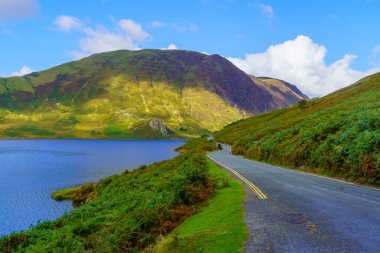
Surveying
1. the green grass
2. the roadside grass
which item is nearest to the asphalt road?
the roadside grass

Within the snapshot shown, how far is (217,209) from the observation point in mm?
17094

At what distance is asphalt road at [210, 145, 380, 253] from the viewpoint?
33.8ft

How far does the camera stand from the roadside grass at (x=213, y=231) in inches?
423

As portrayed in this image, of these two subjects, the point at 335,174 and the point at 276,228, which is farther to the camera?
the point at 335,174

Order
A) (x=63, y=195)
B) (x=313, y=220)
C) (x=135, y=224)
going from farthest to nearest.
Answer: (x=63, y=195), (x=135, y=224), (x=313, y=220)

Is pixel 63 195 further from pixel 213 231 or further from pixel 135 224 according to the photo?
pixel 213 231

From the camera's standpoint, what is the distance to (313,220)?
44.1 feet

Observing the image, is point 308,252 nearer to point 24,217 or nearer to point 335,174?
point 335,174

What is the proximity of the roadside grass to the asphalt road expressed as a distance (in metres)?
0.46

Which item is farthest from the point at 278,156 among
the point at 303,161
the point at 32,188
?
the point at 32,188

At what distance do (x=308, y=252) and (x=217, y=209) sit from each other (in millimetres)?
7732

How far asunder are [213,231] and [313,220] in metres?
4.18

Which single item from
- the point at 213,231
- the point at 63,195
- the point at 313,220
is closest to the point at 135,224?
the point at 213,231

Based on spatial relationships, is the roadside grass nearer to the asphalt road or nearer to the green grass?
the asphalt road
